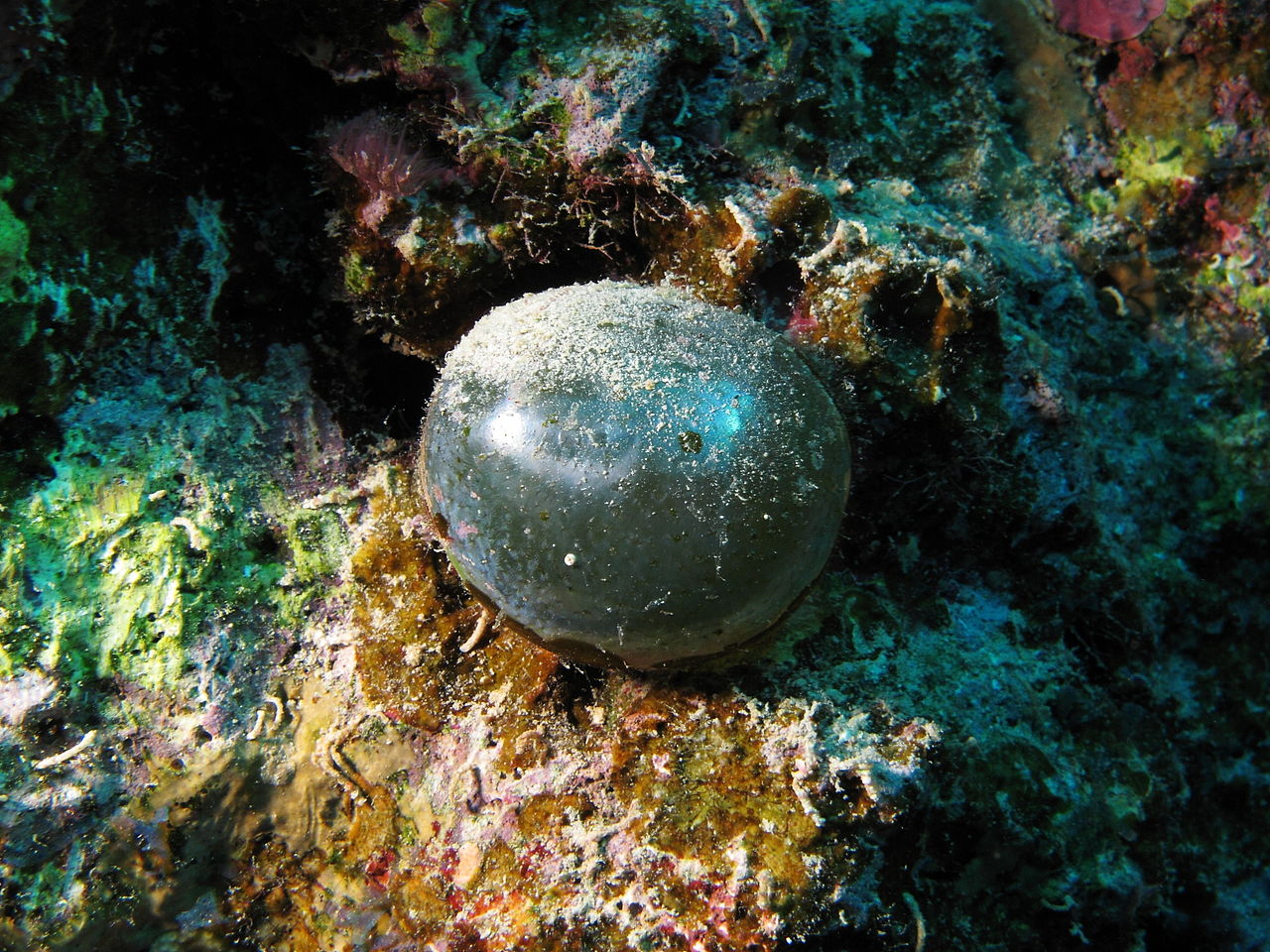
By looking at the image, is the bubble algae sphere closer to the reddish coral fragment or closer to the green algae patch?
the green algae patch

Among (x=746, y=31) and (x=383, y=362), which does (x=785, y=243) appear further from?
(x=383, y=362)

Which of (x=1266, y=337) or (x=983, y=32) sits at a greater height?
(x=983, y=32)

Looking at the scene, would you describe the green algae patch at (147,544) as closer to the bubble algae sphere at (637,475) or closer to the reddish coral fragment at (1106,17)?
the bubble algae sphere at (637,475)

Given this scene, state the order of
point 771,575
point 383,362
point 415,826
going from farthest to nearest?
point 383,362
point 415,826
point 771,575

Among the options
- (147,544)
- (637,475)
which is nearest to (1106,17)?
(637,475)

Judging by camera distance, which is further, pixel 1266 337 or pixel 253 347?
pixel 1266 337

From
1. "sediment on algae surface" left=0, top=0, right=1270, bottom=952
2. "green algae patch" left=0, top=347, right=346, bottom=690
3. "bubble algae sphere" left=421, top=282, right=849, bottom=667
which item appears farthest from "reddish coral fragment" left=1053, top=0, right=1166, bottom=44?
"green algae patch" left=0, top=347, right=346, bottom=690

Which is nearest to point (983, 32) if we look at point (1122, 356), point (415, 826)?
point (1122, 356)
